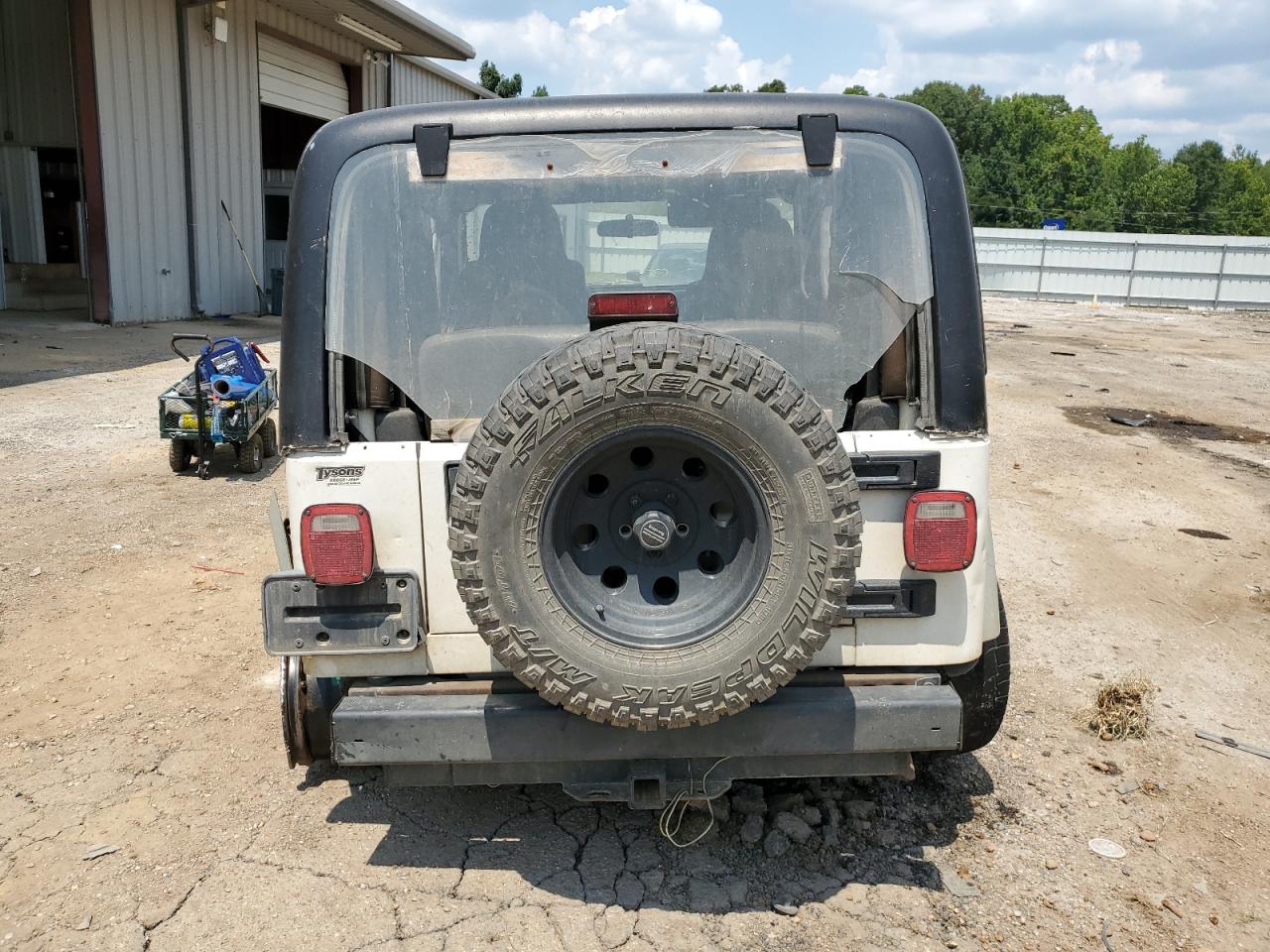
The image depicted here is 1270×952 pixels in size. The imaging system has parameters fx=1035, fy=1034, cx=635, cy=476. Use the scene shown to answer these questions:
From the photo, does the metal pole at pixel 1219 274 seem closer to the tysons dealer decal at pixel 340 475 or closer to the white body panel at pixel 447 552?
the white body panel at pixel 447 552

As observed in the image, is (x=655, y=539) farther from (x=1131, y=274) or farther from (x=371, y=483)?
(x=1131, y=274)

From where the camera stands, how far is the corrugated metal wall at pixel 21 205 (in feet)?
63.4

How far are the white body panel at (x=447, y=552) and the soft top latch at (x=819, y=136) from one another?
785mm

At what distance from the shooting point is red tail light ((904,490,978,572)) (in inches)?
107

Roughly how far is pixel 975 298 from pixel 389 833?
234 cm

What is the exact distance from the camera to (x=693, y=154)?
292 cm

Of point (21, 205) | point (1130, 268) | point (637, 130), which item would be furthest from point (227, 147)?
point (1130, 268)

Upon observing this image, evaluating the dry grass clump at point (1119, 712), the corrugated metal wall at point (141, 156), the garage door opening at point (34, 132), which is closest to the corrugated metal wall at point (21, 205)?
the garage door opening at point (34, 132)

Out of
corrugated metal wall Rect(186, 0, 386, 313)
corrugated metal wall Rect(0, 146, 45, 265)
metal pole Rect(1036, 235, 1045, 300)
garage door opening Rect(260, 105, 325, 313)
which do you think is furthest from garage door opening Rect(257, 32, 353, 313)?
metal pole Rect(1036, 235, 1045, 300)

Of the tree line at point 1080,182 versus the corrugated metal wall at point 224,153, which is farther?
the tree line at point 1080,182

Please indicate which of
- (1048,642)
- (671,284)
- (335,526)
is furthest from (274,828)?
(1048,642)

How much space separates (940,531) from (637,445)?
855mm

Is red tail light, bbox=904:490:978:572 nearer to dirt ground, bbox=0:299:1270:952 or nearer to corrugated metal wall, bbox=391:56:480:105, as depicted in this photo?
dirt ground, bbox=0:299:1270:952

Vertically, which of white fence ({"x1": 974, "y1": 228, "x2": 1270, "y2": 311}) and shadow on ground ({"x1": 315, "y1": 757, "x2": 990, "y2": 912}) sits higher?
white fence ({"x1": 974, "y1": 228, "x2": 1270, "y2": 311})
